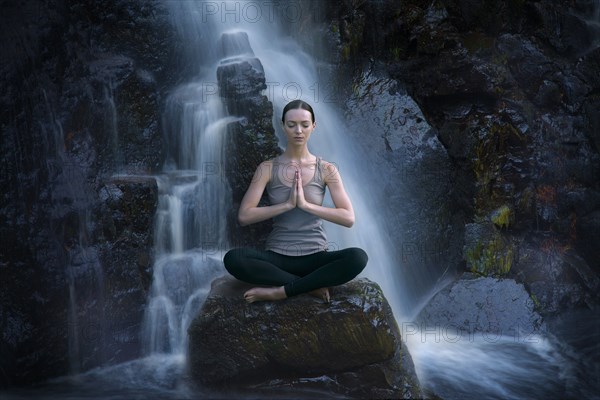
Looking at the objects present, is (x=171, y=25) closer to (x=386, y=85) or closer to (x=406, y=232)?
(x=386, y=85)

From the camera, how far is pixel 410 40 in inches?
250

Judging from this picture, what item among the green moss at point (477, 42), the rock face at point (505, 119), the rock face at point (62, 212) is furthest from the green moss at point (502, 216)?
the rock face at point (62, 212)

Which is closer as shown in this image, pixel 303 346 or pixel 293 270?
pixel 303 346

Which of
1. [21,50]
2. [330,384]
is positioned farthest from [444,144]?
[21,50]

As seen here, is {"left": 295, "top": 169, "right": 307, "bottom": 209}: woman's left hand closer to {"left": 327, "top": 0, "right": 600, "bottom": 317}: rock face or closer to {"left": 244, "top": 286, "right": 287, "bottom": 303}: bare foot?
{"left": 244, "top": 286, "right": 287, "bottom": 303}: bare foot

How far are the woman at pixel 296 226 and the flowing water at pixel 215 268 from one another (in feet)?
2.78

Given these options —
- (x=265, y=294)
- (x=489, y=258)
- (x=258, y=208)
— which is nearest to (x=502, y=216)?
(x=489, y=258)

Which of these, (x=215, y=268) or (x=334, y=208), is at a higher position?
(x=334, y=208)

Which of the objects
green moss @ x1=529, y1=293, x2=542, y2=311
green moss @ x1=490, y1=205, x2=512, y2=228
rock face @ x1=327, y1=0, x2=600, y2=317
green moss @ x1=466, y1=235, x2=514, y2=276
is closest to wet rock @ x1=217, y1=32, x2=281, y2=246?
Result: rock face @ x1=327, y1=0, x2=600, y2=317

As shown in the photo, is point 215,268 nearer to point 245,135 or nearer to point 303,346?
point 245,135

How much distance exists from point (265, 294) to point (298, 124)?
123 cm

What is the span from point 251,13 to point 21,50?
3.22 m

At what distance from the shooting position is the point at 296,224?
4.05 m

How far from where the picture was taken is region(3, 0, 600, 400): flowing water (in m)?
4.19
